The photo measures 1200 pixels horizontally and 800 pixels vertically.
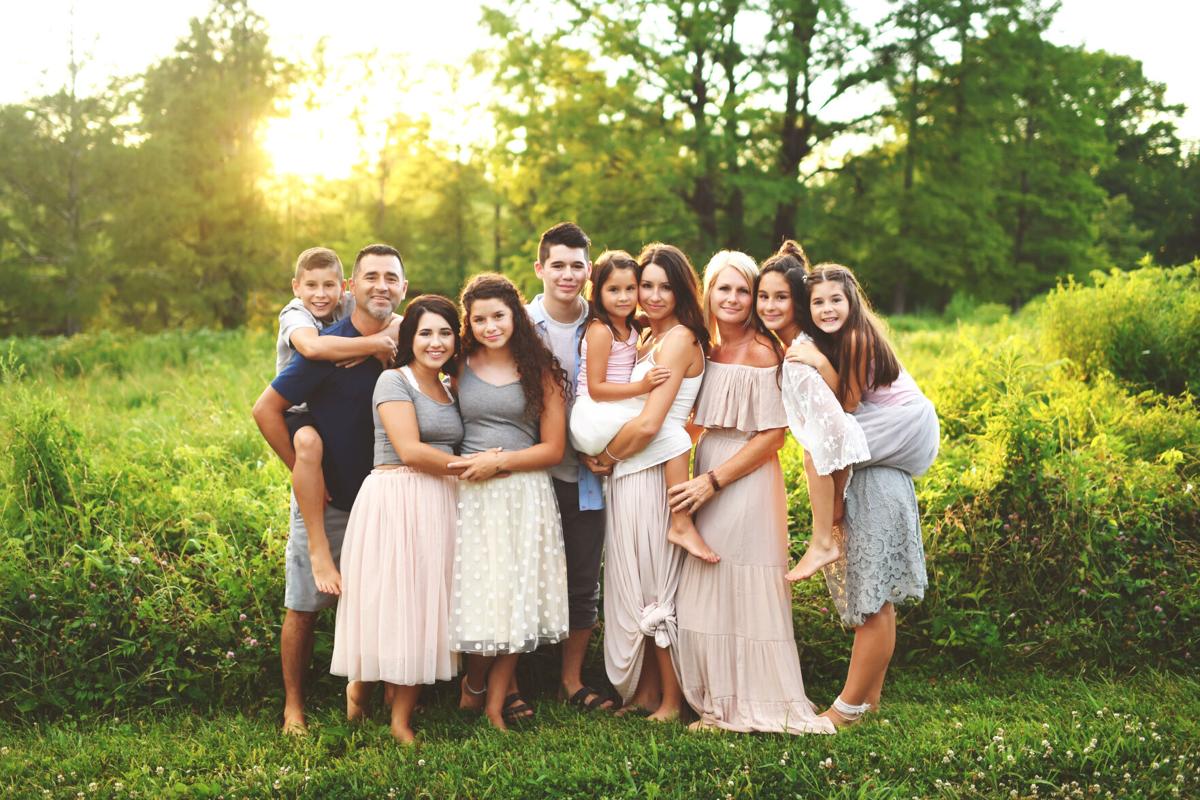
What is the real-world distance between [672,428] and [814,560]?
880 mm

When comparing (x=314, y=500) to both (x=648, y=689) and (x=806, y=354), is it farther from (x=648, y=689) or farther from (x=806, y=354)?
(x=806, y=354)

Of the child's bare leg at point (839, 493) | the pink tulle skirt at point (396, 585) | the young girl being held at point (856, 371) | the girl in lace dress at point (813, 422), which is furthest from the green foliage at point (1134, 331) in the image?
the pink tulle skirt at point (396, 585)

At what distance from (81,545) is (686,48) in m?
16.4

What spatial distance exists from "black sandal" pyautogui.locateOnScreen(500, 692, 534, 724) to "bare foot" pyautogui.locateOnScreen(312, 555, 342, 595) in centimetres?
97

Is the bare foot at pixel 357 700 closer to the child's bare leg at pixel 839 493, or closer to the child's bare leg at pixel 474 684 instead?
the child's bare leg at pixel 474 684

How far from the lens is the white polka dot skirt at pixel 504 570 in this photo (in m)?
4.07

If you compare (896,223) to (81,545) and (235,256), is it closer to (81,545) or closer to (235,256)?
(235,256)

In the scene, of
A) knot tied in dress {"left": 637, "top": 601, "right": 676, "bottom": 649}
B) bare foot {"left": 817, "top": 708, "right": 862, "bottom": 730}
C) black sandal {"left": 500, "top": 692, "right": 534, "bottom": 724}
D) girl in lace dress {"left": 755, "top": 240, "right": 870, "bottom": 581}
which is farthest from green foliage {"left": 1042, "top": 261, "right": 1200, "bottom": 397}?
black sandal {"left": 500, "top": 692, "right": 534, "bottom": 724}

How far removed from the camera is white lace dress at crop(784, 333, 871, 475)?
394 cm

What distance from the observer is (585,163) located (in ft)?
60.7

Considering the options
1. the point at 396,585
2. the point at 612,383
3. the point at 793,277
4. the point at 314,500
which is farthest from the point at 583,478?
the point at 793,277

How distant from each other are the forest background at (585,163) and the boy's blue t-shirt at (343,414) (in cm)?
1390

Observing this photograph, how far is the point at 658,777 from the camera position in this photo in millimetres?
3648

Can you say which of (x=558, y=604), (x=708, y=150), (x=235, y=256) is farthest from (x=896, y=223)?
(x=558, y=604)
